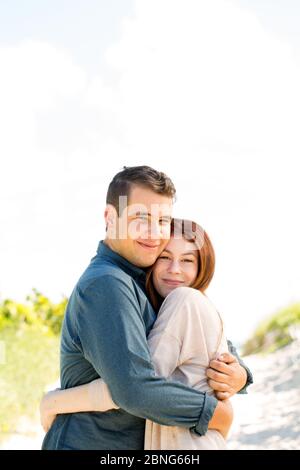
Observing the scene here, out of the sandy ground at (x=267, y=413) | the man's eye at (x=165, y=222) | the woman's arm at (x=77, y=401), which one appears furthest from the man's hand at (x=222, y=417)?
the sandy ground at (x=267, y=413)

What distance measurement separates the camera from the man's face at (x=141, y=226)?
2.20m

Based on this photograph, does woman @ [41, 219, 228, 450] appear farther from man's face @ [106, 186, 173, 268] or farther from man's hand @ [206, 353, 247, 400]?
man's face @ [106, 186, 173, 268]

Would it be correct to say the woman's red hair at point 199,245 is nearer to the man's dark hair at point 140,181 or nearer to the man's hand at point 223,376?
the man's dark hair at point 140,181

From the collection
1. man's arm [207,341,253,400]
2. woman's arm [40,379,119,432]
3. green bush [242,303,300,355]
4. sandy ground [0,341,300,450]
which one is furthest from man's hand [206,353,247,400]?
green bush [242,303,300,355]

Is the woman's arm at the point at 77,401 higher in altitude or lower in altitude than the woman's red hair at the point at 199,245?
lower

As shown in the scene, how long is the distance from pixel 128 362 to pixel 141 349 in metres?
0.05

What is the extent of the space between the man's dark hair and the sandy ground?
425cm

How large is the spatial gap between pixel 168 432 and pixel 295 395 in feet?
22.7

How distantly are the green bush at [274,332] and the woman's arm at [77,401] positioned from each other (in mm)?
9743

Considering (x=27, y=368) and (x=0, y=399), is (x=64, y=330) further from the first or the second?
(x=27, y=368)

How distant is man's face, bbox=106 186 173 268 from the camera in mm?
2197

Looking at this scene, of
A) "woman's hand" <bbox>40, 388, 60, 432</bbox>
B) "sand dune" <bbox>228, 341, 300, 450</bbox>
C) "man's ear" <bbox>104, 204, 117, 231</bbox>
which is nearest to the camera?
"woman's hand" <bbox>40, 388, 60, 432</bbox>

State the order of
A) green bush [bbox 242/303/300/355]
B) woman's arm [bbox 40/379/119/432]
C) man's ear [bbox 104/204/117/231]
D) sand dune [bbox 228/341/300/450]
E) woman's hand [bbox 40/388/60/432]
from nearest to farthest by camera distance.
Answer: woman's arm [bbox 40/379/119/432] → woman's hand [bbox 40/388/60/432] → man's ear [bbox 104/204/117/231] → sand dune [bbox 228/341/300/450] → green bush [bbox 242/303/300/355]
